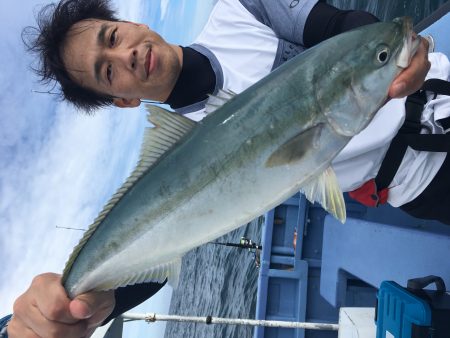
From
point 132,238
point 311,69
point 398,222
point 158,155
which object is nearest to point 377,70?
point 311,69

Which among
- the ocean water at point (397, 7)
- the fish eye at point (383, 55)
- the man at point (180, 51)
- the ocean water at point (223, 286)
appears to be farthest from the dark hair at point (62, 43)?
the ocean water at point (223, 286)

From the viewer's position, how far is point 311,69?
149 centimetres

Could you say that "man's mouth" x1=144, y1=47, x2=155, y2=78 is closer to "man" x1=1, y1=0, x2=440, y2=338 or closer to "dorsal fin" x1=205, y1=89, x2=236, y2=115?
"man" x1=1, y1=0, x2=440, y2=338

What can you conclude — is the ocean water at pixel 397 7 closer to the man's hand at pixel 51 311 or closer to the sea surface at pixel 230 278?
the sea surface at pixel 230 278

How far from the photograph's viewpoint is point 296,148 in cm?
146

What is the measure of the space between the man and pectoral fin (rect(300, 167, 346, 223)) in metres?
1.04

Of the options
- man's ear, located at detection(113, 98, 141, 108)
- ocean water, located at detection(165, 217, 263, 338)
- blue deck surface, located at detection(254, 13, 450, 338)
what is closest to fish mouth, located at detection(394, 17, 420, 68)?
blue deck surface, located at detection(254, 13, 450, 338)

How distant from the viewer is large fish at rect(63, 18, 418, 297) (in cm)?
147

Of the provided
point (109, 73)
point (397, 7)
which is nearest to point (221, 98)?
point (109, 73)

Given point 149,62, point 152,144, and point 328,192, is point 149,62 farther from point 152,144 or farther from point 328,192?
point 328,192

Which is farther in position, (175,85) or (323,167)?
(175,85)

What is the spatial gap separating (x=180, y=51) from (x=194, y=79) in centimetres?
25

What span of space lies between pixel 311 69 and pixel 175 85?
1337mm

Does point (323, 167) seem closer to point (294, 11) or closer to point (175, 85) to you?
point (294, 11)
